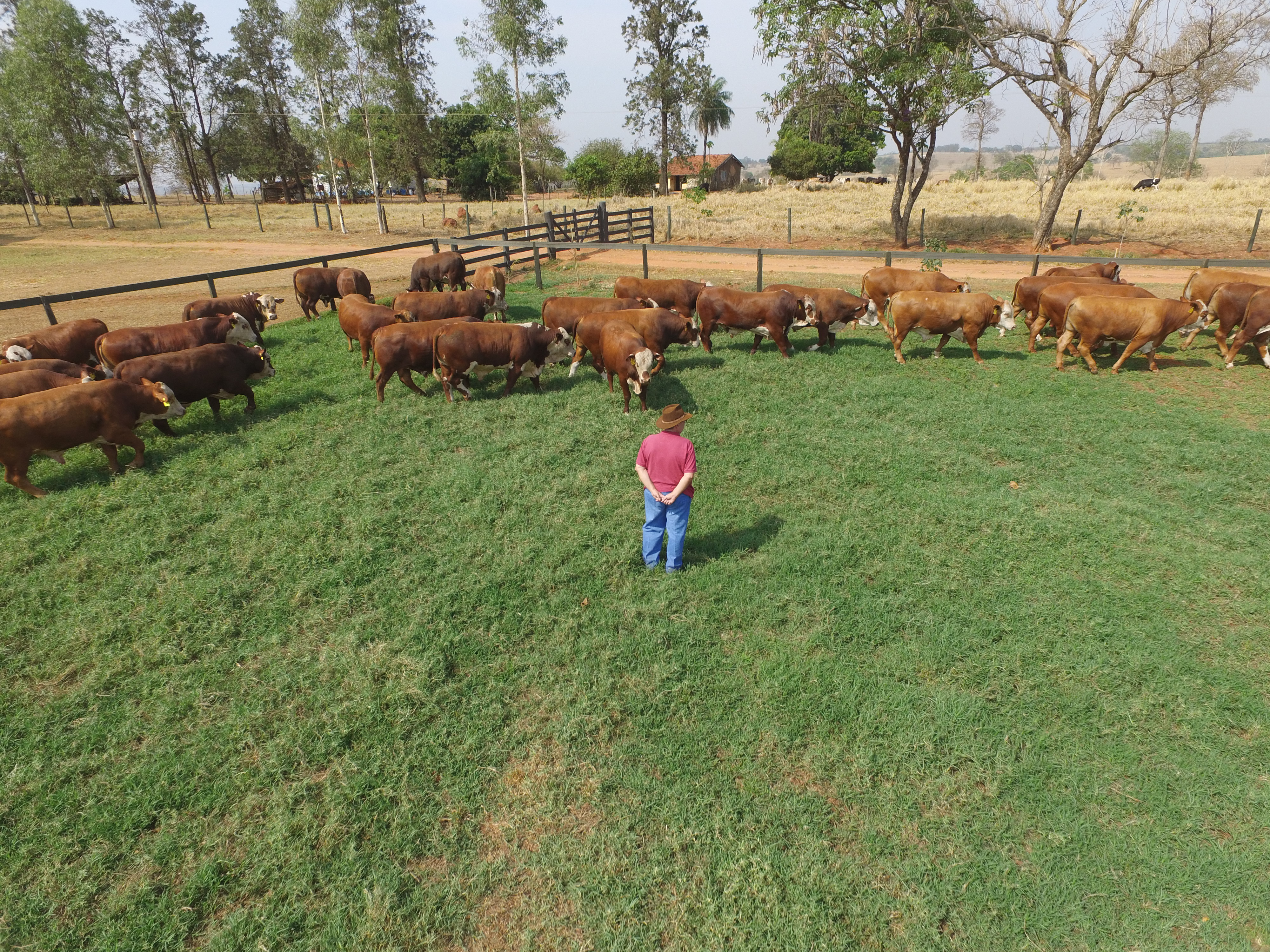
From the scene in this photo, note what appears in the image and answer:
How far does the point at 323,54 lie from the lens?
3231cm

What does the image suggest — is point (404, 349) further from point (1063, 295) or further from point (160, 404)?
point (1063, 295)

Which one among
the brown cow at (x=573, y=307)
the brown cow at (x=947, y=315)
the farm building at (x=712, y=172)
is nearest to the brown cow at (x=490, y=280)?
the brown cow at (x=573, y=307)

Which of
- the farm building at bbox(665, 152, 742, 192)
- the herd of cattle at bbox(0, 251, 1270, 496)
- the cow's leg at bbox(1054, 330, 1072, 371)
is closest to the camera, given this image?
the herd of cattle at bbox(0, 251, 1270, 496)

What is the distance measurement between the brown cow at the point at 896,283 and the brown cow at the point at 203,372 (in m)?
10.5

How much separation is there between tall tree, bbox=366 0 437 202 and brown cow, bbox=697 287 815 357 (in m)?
33.5

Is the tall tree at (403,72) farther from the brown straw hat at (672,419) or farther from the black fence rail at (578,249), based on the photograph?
the brown straw hat at (672,419)

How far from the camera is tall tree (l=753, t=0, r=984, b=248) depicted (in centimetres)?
1948

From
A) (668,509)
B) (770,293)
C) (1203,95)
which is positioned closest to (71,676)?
(668,509)

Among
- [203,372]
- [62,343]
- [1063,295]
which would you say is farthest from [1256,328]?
[62,343]

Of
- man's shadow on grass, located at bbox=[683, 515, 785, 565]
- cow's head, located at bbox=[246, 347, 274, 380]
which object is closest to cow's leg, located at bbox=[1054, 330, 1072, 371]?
man's shadow on grass, located at bbox=[683, 515, 785, 565]

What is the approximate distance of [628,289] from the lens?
12.5 meters

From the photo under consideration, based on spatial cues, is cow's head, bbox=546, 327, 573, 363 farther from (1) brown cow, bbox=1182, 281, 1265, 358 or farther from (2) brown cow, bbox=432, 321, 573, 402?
(1) brown cow, bbox=1182, 281, 1265, 358

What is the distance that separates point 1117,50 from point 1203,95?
4.35m

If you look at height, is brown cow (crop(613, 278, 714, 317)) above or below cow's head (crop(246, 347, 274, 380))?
above
